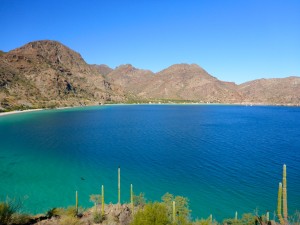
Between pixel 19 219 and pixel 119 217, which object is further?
pixel 119 217

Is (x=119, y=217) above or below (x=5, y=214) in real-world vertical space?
below

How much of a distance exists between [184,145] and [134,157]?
700 inches

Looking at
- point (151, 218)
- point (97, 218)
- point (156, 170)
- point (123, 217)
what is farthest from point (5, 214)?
point (156, 170)

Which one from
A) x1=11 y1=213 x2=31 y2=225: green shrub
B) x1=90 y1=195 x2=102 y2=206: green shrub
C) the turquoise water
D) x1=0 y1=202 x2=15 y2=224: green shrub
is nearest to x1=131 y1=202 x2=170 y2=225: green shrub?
x1=0 y1=202 x2=15 y2=224: green shrub

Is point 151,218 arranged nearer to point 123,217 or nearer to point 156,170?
point 123,217

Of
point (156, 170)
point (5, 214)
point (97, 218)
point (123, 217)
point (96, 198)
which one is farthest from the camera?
point (156, 170)

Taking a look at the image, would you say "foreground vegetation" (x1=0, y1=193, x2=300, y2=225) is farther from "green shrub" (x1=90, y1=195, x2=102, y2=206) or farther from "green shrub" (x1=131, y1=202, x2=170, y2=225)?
"green shrub" (x1=90, y1=195, x2=102, y2=206)

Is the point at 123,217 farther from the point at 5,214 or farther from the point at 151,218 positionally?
the point at 5,214

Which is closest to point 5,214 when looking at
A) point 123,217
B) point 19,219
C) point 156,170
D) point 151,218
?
point 19,219

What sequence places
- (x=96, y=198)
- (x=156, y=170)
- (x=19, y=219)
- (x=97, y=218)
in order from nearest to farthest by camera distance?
(x=19, y=219), (x=97, y=218), (x=96, y=198), (x=156, y=170)

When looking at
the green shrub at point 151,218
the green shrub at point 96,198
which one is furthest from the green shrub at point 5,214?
the green shrub at point 96,198

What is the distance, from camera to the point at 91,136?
78.9 metres

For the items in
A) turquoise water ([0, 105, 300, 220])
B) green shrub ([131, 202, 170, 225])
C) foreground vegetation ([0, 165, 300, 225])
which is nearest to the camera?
green shrub ([131, 202, 170, 225])

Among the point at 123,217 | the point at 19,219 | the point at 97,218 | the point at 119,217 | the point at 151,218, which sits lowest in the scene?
the point at 119,217
